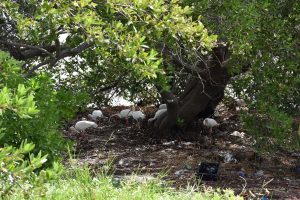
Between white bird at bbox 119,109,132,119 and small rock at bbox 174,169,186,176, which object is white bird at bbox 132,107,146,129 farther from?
small rock at bbox 174,169,186,176

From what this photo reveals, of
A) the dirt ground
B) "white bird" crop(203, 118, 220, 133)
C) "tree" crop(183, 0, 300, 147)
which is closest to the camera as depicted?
"tree" crop(183, 0, 300, 147)

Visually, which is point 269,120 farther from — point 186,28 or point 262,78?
point 186,28

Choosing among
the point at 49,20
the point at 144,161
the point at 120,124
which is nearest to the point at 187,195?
the point at 49,20

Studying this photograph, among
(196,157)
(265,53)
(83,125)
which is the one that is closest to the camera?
(265,53)

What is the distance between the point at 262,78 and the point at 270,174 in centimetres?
A: 104

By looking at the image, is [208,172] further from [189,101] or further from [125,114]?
[125,114]

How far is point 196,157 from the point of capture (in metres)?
6.96

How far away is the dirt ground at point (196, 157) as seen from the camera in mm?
5832

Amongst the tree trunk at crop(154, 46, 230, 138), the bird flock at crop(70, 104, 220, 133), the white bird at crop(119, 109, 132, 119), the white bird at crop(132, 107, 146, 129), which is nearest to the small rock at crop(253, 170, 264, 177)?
the tree trunk at crop(154, 46, 230, 138)

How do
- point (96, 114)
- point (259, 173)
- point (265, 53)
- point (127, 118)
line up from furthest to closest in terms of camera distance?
point (96, 114), point (127, 118), point (259, 173), point (265, 53)

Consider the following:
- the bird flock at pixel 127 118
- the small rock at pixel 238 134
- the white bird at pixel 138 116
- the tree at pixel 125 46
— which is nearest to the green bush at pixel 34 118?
the tree at pixel 125 46

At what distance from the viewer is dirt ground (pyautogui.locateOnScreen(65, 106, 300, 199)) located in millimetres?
5832

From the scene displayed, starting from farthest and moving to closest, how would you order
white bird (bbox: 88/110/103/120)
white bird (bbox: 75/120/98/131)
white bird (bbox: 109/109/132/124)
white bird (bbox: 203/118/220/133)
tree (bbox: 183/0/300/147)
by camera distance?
white bird (bbox: 88/110/103/120), white bird (bbox: 109/109/132/124), white bird (bbox: 75/120/98/131), white bird (bbox: 203/118/220/133), tree (bbox: 183/0/300/147)

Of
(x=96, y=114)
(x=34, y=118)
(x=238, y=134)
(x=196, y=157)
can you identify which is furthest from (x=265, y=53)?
(x=96, y=114)
